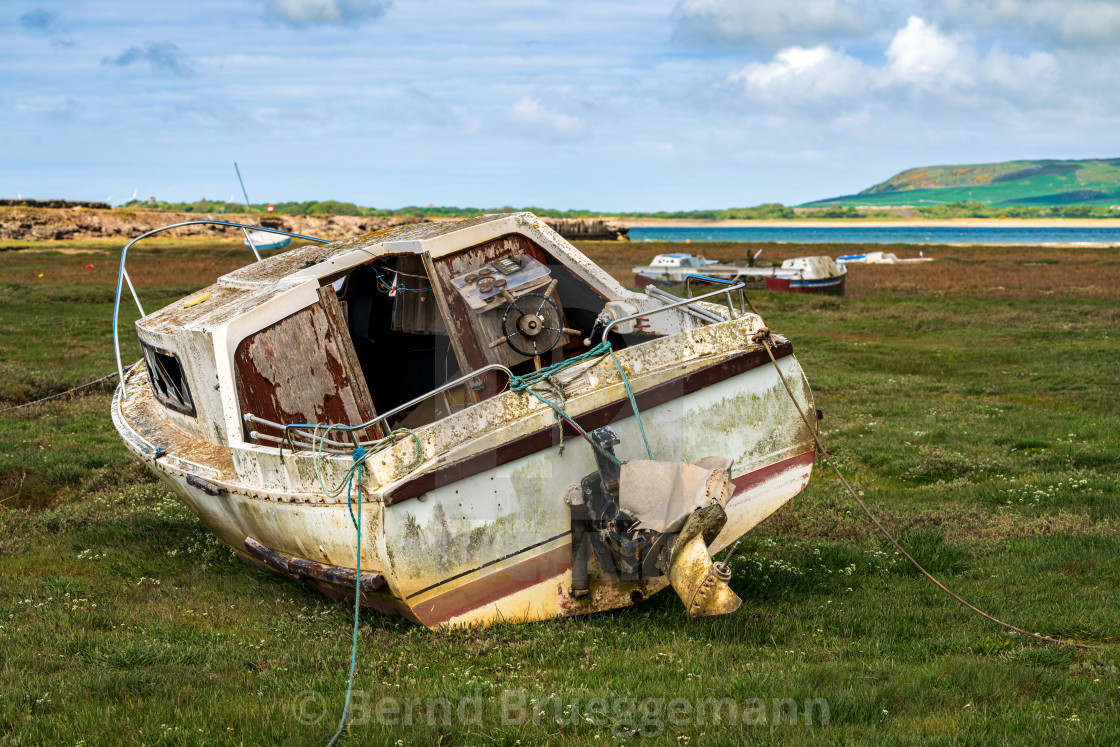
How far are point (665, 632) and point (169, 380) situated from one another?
16.9 feet

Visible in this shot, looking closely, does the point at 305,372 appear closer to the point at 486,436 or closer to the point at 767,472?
the point at 486,436

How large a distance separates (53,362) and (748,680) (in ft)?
61.4

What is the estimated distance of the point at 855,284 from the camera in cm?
4231

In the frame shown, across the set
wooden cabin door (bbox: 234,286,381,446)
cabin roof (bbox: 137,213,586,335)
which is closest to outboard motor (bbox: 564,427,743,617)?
wooden cabin door (bbox: 234,286,381,446)

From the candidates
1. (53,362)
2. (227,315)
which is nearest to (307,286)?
(227,315)

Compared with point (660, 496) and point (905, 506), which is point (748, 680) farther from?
point (905, 506)

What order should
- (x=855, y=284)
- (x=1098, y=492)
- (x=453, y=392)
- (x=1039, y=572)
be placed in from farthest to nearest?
(x=855, y=284) → (x=1098, y=492) → (x=453, y=392) → (x=1039, y=572)

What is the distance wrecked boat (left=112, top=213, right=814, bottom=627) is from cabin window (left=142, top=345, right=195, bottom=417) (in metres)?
0.04

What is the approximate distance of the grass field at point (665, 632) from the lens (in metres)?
4.50

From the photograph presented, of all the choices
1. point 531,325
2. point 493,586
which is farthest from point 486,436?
point 531,325

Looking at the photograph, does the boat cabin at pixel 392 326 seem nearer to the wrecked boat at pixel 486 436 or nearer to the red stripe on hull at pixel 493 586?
the wrecked boat at pixel 486 436

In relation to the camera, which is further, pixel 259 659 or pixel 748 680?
pixel 259 659

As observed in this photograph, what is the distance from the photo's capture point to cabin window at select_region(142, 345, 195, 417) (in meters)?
8.00

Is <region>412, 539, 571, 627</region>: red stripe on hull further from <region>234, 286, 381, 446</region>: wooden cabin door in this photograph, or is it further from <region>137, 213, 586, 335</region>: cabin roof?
<region>137, 213, 586, 335</region>: cabin roof
